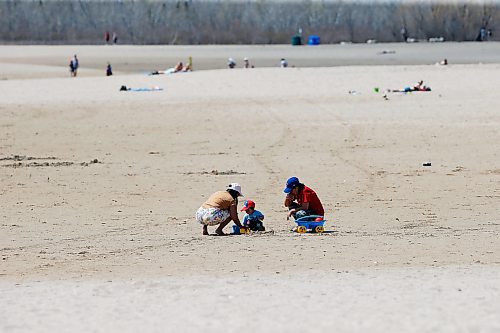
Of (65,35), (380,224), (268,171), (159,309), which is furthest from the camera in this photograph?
(65,35)

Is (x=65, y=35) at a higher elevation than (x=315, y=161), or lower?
higher

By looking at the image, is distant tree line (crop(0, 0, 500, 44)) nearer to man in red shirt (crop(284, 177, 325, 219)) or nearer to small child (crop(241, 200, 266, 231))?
man in red shirt (crop(284, 177, 325, 219))

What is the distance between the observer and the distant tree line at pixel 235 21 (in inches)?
2923

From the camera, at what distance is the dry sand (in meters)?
8.45

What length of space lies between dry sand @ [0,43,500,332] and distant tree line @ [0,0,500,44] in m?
40.1

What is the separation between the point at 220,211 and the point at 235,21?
2777 inches

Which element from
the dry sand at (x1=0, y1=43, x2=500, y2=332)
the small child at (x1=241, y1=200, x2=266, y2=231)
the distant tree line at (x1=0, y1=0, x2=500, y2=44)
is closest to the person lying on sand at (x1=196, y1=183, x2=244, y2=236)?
the small child at (x1=241, y1=200, x2=266, y2=231)

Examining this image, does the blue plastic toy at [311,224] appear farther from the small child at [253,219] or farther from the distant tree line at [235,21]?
the distant tree line at [235,21]

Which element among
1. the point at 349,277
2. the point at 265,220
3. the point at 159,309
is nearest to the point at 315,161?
the point at 265,220

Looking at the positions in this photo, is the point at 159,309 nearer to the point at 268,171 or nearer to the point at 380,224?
the point at 380,224

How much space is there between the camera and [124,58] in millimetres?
56719

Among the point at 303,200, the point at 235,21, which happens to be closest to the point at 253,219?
the point at 303,200

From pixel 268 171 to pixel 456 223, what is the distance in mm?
5361

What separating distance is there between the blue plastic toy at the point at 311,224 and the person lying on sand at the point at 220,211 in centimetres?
68
